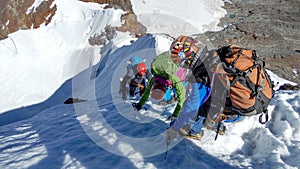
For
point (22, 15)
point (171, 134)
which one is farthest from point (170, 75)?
point (22, 15)

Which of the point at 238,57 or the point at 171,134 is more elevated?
the point at 238,57

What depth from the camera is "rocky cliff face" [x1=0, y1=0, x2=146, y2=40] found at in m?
22.9

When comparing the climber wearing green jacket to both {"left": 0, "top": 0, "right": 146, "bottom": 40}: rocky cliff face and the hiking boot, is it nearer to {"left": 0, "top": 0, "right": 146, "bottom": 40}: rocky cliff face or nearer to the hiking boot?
the hiking boot

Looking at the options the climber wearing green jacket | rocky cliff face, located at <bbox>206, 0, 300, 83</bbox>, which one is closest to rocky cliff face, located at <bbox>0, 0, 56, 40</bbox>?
rocky cliff face, located at <bbox>206, 0, 300, 83</bbox>

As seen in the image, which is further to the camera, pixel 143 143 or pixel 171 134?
pixel 143 143

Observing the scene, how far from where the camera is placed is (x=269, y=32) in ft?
84.0

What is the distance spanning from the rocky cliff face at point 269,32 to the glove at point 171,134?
42.1ft

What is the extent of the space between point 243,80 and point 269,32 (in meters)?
23.3

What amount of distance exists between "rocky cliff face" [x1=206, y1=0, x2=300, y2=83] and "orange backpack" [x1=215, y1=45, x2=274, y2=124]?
1288cm

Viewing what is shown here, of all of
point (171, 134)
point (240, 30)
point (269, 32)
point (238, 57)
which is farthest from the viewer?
point (240, 30)

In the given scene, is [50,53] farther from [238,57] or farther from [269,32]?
[238,57]

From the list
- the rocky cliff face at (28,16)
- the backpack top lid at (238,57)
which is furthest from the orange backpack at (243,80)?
the rocky cliff face at (28,16)

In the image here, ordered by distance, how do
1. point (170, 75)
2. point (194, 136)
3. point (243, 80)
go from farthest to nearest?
1. point (194, 136)
2. point (170, 75)
3. point (243, 80)

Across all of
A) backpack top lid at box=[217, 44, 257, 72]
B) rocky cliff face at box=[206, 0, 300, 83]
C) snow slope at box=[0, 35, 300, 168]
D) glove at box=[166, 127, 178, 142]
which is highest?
rocky cliff face at box=[206, 0, 300, 83]
